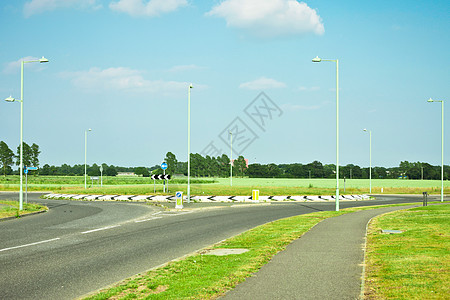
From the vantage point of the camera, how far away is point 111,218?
844 inches

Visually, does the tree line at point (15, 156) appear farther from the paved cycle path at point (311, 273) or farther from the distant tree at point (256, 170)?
the paved cycle path at point (311, 273)

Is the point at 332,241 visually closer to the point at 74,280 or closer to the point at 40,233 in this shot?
the point at 74,280

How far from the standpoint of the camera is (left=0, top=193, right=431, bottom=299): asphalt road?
7.92m

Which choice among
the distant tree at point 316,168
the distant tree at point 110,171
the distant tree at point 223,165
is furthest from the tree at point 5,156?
the distant tree at point 316,168

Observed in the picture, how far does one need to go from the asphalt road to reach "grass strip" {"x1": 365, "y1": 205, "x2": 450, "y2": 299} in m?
4.78

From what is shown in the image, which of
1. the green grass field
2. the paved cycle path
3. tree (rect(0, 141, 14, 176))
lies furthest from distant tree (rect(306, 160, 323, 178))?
the paved cycle path

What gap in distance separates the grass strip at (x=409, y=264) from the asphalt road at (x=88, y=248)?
478 centimetres

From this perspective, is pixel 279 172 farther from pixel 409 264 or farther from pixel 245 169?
pixel 409 264

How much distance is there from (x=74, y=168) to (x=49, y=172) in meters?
34.5

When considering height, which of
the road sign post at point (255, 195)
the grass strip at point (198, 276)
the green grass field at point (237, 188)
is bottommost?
the green grass field at point (237, 188)

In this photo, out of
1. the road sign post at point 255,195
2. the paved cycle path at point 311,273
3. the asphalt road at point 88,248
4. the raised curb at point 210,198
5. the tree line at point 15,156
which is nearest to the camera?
the paved cycle path at point 311,273

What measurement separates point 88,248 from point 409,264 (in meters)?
8.47

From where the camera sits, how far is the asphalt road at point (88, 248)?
312 inches

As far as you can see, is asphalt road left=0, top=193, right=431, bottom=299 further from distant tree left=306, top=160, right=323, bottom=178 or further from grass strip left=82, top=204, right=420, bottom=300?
distant tree left=306, top=160, right=323, bottom=178
